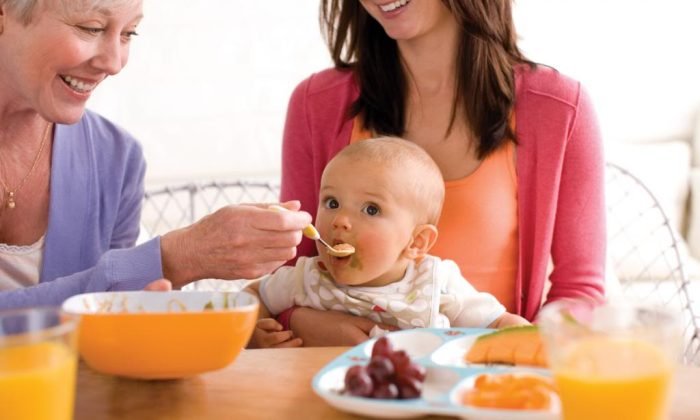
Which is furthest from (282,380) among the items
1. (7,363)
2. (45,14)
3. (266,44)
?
(266,44)

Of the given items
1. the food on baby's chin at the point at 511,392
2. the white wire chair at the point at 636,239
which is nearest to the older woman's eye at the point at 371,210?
the food on baby's chin at the point at 511,392

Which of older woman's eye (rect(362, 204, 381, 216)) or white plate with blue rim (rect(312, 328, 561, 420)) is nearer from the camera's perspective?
white plate with blue rim (rect(312, 328, 561, 420))

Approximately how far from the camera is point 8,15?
1.66m

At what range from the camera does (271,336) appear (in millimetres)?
1698

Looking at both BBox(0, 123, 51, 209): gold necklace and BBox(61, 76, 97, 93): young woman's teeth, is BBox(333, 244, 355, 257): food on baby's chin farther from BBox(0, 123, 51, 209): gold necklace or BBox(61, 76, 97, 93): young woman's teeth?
BBox(0, 123, 51, 209): gold necklace

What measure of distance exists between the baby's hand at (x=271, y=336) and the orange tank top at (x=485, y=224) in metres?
0.39

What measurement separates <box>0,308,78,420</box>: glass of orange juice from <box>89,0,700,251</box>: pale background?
277cm

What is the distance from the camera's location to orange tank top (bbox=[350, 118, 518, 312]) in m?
1.93

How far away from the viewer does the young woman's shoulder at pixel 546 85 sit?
6.47 feet

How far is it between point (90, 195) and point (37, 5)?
0.44 metres

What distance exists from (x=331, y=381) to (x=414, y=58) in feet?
3.47

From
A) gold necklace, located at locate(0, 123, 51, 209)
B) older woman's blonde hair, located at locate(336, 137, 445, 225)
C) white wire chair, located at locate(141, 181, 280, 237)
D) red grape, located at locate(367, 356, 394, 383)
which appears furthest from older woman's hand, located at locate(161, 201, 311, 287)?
white wire chair, located at locate(141, 181, 280, 237)

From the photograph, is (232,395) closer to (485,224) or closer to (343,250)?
(343,250)

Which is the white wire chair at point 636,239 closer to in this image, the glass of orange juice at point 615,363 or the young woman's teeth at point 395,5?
the young woman's teeth at point 395,5
